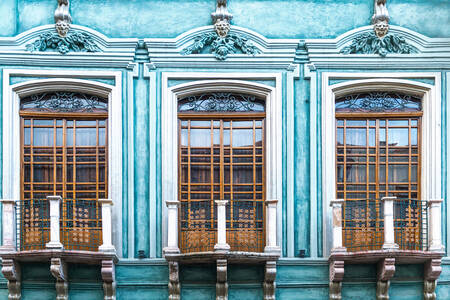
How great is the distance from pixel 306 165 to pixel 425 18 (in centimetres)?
331

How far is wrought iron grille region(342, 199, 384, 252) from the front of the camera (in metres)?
14.4

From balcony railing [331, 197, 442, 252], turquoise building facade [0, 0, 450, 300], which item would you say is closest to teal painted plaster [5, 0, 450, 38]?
turquoise building facade [0, 0, 450, 300]

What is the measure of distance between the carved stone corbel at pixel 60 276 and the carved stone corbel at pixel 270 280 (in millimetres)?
3245

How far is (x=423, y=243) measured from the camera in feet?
46.9

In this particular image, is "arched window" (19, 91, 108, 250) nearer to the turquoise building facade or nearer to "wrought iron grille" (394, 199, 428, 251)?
the turquoise building facade

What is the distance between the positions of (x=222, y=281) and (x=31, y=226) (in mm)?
3271

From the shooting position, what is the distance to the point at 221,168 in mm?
14656

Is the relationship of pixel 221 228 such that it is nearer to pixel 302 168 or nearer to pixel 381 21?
pixel 302 168

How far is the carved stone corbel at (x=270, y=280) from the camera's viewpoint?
13.9 metres

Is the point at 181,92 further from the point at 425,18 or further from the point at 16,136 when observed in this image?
the point at 425,18

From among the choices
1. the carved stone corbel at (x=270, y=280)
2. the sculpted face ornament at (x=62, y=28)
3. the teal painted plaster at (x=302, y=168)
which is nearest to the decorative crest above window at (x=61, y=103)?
the sculpted face ornament at (x=62, y=28)

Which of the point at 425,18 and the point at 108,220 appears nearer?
the point at 108,220

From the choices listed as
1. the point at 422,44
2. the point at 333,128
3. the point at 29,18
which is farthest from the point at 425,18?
the point at 29,18

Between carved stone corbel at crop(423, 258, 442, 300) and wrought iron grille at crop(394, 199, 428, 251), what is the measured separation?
14.3 inches
